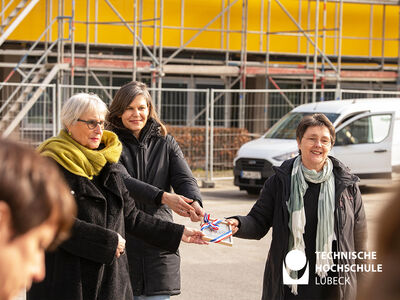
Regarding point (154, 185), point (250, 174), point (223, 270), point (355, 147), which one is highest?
point (154, 185)

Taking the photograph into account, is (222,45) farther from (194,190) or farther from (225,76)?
(194,190)

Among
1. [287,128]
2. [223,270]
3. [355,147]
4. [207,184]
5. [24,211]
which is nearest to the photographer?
[24,211]

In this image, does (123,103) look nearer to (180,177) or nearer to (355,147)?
(180,177)

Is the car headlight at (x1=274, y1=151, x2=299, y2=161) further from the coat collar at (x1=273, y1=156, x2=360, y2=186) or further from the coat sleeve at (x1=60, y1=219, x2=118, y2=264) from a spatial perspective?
the coat sleeve at (x1=60, y1=219, x2=118, y2=264)

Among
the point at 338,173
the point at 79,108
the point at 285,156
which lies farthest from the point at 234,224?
the point at 285,156

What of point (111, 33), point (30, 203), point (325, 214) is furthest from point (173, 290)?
point (111, 33)

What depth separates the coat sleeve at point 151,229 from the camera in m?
4.45

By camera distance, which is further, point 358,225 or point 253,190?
point 253,190

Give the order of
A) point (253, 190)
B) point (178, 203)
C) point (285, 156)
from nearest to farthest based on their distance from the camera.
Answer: point (178, 203) < point (285, 156) < point (253, 190)

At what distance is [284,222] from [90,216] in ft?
3.53

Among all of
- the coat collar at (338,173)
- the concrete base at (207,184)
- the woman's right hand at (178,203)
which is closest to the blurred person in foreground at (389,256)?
the coat collar at (338,173)

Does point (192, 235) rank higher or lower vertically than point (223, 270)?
higher

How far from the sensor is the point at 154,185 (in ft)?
17.2

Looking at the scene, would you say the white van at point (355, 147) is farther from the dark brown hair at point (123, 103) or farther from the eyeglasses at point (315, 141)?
the eyeglasses at point (315, 141)
